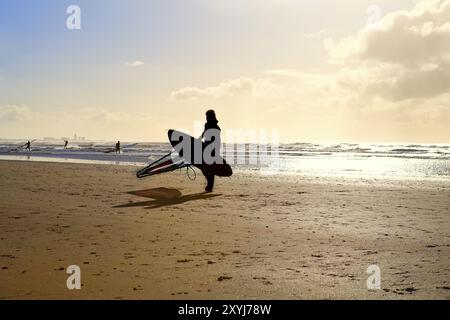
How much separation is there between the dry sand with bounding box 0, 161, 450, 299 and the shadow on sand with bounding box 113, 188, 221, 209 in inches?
1.8

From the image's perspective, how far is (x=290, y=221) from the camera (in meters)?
9.72

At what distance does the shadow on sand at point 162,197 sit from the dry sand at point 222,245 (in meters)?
0.05

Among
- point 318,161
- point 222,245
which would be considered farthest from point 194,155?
point 318,161

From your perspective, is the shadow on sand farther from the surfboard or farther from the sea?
the sea

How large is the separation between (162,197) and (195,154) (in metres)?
2.78

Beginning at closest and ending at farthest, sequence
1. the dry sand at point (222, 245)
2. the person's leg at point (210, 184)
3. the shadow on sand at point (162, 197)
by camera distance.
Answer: the dry sand at point (222, 245), the shadow on sand at point (162, 197), the person's leg at point (210, 184)

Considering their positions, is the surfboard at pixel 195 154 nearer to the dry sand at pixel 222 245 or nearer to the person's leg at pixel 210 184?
the person's leg at pixel 210 184

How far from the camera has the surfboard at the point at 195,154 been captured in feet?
51.1

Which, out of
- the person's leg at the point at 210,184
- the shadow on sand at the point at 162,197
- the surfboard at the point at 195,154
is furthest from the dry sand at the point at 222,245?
the surfboard at the point at 195,154

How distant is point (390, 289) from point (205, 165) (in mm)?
10751

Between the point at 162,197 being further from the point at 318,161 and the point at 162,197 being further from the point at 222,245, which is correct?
the point at 318,161

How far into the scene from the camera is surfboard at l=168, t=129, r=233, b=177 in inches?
613

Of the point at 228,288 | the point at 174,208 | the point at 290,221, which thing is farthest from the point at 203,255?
the point at 174,208

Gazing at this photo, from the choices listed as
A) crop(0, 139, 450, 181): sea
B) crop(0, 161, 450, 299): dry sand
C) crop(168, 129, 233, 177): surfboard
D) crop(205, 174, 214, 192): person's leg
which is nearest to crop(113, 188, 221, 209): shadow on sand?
crop(0, 161, 450, 299): dry sand
